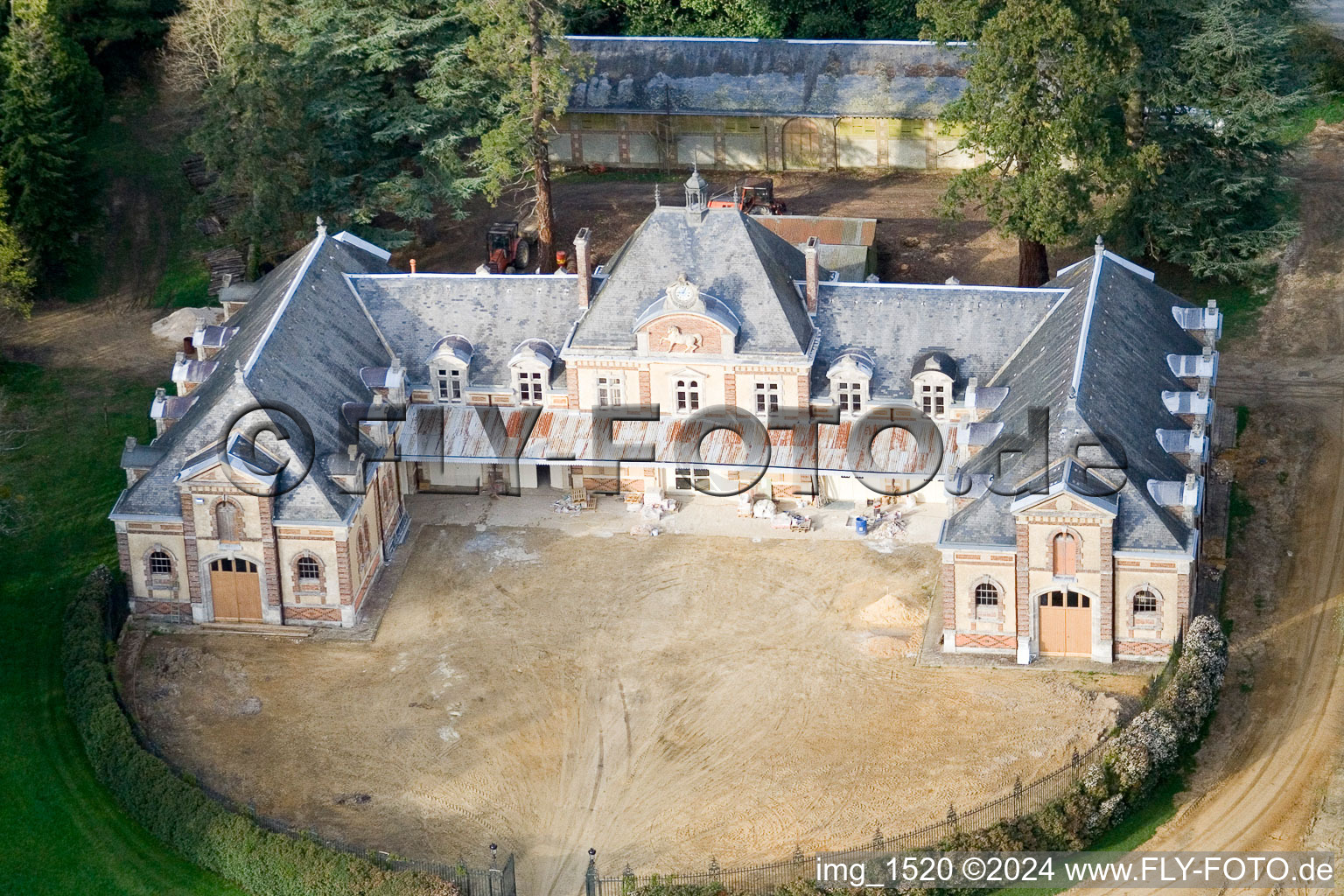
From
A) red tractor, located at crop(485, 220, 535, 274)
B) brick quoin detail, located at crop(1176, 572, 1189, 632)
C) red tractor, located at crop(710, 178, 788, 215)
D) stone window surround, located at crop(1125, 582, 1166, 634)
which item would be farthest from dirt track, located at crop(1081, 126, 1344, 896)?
red tractor, located at crop(485, 220, 535, 274)

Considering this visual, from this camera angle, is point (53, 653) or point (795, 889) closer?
point (795, 889)

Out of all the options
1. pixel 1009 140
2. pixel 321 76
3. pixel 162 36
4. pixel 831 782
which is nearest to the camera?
pixel 831 782

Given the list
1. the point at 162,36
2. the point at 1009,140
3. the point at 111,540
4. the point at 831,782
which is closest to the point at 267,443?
the point at 111,540

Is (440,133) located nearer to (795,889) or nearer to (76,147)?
(76,147)

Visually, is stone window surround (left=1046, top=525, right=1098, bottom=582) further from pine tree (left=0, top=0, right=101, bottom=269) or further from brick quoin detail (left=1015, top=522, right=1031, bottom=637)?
pine tree (left=0, top=0, right=101, bottom=269)

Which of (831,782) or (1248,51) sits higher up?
(1248,51)

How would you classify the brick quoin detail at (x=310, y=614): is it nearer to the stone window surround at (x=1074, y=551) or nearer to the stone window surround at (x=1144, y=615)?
the stone window surround at (x=1074, y=551)
